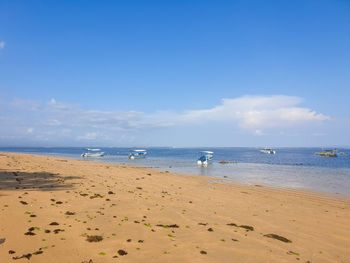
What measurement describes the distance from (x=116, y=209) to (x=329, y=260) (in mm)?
8699

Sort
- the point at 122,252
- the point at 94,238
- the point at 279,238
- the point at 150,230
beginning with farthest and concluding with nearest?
the point at 279,238, the point at 150,230, the point at 94,238, the point at 122,252

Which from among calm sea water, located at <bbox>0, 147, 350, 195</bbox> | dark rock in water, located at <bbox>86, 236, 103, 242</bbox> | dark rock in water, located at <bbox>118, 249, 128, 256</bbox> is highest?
dark rock in water, located at <bbox>86, 236, 103, 242</bbox>

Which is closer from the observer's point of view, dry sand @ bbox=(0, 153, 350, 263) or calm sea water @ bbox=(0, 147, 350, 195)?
dry sand @ bbox=(0, 153, 350, 263)

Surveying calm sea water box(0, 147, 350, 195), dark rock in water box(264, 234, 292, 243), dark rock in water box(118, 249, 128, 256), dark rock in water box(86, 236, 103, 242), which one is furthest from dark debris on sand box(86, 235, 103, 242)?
calm sea water box(0, 147, 350, 195)

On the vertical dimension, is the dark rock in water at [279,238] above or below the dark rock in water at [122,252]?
below

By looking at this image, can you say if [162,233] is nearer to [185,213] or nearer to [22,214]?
[185,213]

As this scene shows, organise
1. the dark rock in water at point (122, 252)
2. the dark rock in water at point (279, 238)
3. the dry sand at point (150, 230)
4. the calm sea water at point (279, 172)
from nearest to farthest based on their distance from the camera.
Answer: the dark rock in water at point (122, 252), the dry sand at point (150, 230), the dark rock in water at point (279, 238), the calm sea water at point (279, 172)

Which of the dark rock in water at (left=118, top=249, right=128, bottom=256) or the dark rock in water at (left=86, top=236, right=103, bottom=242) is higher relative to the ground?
the dark rock in water at (left=86, top=236, right=103, bottom=242)

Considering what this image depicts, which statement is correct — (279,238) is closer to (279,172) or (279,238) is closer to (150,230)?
(150,230)

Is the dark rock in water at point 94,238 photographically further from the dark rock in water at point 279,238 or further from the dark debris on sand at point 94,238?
the dark rock in water at point 279,238

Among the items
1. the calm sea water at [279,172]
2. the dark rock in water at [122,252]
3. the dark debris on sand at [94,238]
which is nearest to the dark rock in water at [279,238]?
the dark rock in water at [122,252]

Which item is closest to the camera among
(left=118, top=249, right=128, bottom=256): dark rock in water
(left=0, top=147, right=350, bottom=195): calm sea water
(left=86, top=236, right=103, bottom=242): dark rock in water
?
(left=118, top=249, right=128, bottom=256): dark rock in water

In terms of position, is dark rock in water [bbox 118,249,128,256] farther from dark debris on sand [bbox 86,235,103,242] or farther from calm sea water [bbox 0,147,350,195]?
calm sea water [bbox 0,147,350,195]

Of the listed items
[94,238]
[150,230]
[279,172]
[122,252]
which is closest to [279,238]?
[150,230]
